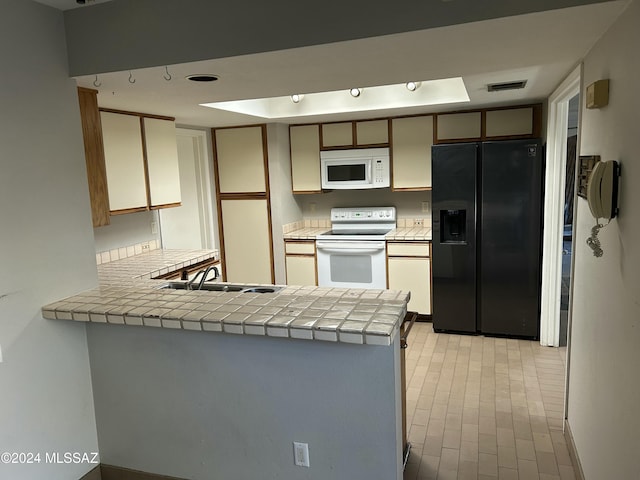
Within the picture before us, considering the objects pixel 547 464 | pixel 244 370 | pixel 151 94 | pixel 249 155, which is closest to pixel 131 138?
pixel 151 94

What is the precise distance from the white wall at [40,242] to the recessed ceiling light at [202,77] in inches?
23.0

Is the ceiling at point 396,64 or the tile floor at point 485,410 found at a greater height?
the ceiling at point 396,64

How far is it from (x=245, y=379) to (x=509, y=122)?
132 inches

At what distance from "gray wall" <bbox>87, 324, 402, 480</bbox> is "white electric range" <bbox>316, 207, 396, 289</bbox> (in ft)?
8.60

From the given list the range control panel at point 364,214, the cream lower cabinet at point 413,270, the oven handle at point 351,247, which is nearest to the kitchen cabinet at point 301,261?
the oven handle at point 351,247

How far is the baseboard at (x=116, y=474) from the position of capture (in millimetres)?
2256

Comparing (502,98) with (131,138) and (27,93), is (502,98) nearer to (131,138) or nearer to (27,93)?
(131,138)

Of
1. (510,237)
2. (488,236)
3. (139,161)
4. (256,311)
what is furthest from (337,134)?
(256,311)

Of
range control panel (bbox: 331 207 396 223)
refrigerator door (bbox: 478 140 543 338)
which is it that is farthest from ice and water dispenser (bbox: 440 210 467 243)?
range control panel (bbox: 331 207 396 223)

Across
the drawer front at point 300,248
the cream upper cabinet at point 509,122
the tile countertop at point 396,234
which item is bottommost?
the drawer front at point 300,248

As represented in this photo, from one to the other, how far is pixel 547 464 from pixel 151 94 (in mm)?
3006

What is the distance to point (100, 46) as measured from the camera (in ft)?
6.95

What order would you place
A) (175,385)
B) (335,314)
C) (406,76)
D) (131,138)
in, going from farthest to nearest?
(131,138) < (406,76) < (175,385) < (335,314)

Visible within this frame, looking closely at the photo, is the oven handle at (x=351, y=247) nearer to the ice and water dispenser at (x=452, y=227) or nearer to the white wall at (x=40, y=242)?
the ice and water dispenser at (x=452, y=227)
